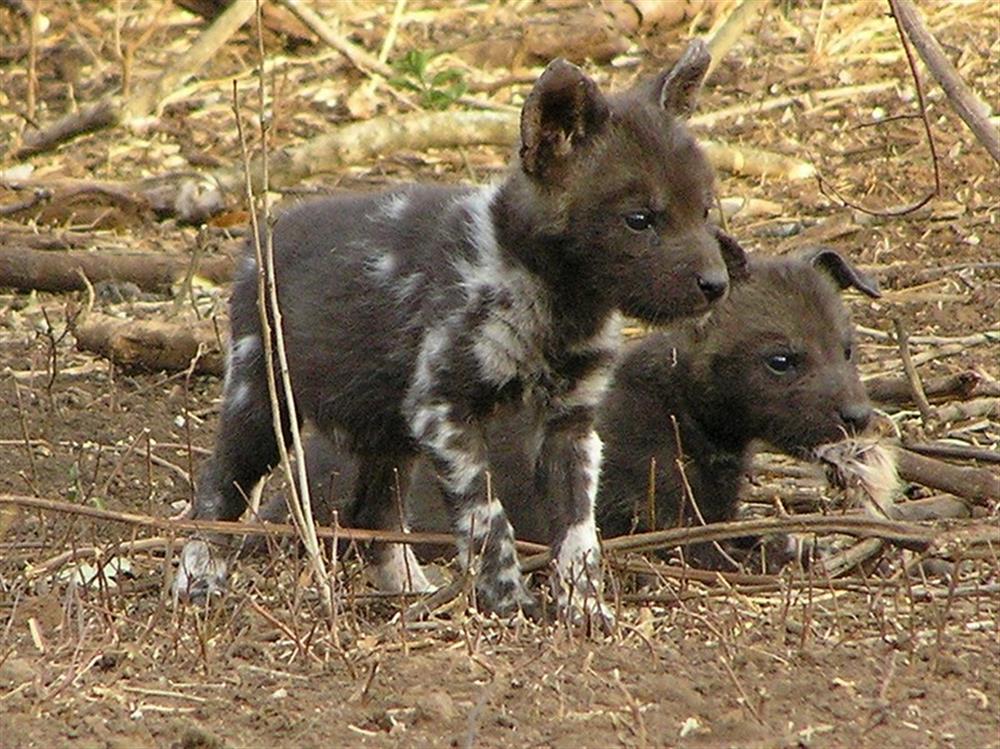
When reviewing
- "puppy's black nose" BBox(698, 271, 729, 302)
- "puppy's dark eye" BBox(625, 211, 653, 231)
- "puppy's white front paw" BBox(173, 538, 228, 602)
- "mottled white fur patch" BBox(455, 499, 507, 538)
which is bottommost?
"puppy's white front paw" BBox(173, 538, 228, 602)

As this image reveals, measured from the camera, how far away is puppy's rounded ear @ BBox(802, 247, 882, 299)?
7.28 m

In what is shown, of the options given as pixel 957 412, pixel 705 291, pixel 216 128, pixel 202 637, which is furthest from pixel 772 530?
pixel 216 128

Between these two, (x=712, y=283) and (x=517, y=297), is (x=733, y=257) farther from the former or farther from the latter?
(x=517, y=297)

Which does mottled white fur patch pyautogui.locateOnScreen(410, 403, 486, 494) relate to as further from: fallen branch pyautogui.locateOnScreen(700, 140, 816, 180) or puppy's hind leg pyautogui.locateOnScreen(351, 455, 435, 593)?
fallen branch pyautogui.locateOnScreen(700, 140, 816, 180)

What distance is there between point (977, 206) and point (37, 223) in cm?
499

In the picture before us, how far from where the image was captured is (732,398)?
7199 mm

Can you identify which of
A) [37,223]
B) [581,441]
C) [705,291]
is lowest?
[37,223]

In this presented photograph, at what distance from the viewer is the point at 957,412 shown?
799 cm

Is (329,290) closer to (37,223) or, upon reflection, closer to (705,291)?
(705,291)

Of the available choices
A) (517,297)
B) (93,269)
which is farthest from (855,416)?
(93,269)

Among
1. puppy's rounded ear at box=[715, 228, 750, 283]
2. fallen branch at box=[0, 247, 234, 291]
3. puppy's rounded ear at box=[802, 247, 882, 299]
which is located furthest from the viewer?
fallen branch at box=[0, 247, 234, 291]

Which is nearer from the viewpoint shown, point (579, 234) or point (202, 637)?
point (202, 637)

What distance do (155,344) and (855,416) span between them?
3.34m

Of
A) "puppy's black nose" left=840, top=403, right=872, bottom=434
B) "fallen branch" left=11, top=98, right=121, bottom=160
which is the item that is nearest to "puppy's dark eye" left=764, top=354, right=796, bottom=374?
"puppy's black nose" left=840, top=403, right=872, bottom=434
